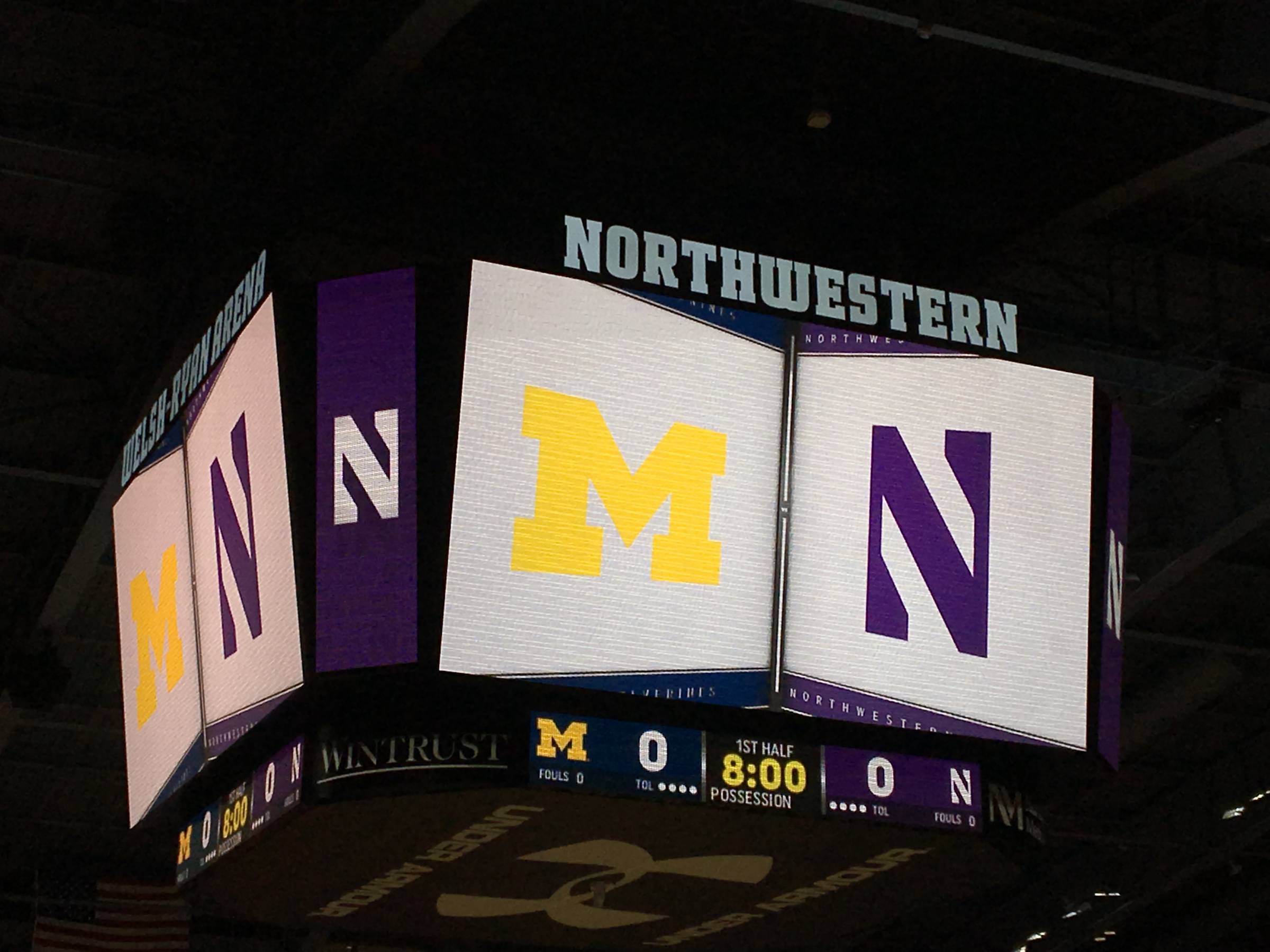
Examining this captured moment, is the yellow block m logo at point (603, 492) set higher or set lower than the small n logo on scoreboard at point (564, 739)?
higher

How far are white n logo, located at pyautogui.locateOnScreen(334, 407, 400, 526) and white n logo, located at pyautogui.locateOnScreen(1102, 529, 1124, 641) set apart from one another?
9.36 feet

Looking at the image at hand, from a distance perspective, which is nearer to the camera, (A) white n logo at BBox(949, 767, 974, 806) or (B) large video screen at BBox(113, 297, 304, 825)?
(B) large video screen at BBox(113, 297, 304, 825)

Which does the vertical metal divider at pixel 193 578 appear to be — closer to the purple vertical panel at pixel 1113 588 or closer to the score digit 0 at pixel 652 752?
the score digit 0 at pixel 652 752

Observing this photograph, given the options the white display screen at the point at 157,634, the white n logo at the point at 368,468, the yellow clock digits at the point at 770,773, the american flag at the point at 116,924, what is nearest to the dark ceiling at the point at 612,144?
the white n logo at the point at 368,468

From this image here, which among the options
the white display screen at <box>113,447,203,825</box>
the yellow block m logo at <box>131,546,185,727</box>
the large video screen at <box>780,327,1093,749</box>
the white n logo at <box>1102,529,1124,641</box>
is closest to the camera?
the large video screen at <box>780,327,1093,749</box>

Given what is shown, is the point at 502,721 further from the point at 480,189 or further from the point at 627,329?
the point at 480,189

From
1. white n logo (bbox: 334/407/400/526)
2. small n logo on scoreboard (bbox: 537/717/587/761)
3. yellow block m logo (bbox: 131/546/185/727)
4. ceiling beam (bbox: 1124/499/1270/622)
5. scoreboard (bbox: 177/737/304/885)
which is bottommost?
scoreboard (bbox: 177/737/304/885)

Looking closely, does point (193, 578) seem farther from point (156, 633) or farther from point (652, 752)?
point (652, 752)

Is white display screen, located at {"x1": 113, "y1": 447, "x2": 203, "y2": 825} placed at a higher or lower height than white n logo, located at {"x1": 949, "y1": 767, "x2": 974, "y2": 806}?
higher

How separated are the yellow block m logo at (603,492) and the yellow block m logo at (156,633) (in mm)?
1940

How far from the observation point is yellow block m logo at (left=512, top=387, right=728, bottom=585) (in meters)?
6.64

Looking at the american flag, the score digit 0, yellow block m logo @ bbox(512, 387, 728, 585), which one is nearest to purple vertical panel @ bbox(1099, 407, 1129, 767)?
yellow block m logo @ bbox(512, 387, 728, 585)

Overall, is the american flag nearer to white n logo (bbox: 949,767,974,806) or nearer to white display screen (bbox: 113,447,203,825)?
white display screen (bbox: 113,447,203,825)

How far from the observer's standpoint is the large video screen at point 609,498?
6555mm
